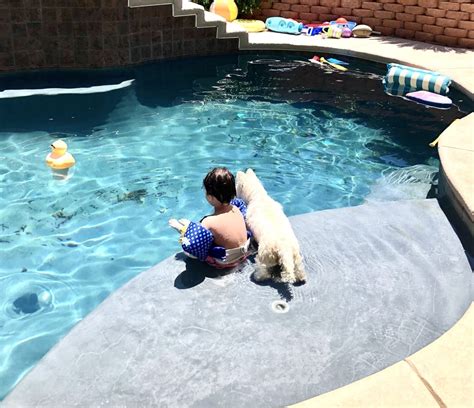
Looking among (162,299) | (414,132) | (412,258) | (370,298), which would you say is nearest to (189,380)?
(162,299)

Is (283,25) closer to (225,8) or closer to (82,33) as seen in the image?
(225,8)

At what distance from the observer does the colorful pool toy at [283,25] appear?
13148 millimetres

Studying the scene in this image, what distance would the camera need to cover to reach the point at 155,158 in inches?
315

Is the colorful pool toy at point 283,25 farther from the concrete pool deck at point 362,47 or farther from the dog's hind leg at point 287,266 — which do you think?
the dog's hind leg at point 287,266

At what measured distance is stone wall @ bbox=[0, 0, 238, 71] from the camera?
33.6 ft

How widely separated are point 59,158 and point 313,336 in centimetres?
463

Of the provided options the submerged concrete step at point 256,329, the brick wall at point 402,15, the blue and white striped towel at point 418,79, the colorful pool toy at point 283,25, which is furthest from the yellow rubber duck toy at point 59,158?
the brick wall at point 402,15

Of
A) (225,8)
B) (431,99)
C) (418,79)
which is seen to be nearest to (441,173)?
(431,99)

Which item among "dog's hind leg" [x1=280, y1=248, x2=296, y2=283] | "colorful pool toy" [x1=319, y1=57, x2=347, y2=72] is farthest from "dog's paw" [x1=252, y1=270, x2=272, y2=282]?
"colorful pool toy" [x1=319, y1=57, x2=347, y2=72]

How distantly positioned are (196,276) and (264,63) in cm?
820

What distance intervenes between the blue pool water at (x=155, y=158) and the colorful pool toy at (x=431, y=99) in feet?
0.53

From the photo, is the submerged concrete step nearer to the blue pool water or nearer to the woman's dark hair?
the woman's dark hair

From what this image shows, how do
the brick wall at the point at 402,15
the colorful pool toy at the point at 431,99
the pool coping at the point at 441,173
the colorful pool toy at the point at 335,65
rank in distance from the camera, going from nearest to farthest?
the pool coping at the point at 441,173, the colorful pool toy at the point at 431,99, the colorful pool toy at the point at 335,65, the brick wall at the point at 402,15

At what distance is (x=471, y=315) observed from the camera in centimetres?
410
